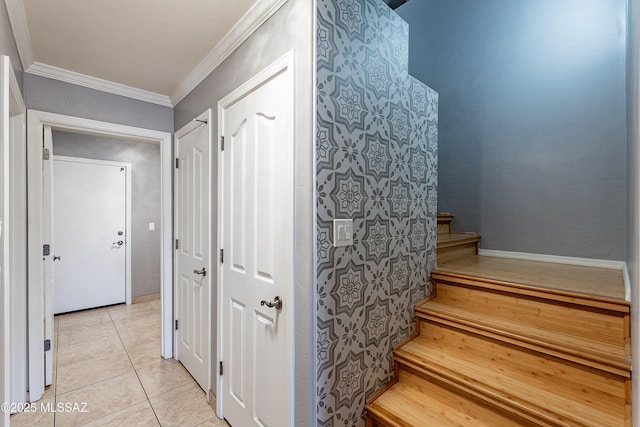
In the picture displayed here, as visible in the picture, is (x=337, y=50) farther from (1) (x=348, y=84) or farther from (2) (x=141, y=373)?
(2) (x=141, y=373)

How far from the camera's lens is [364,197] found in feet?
4.59

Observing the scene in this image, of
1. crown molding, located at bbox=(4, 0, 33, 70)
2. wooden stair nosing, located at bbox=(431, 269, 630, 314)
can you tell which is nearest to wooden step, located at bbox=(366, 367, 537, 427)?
wooden stair nosing, located at bbox=(431, 269, 630, 314)

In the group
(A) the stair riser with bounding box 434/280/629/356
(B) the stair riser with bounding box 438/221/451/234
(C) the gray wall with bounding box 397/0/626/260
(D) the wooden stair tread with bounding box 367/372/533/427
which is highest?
(C) the gray wall with bounding box 397/0/626/260

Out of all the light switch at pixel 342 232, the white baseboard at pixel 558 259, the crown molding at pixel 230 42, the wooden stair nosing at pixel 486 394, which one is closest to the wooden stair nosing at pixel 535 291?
the wooden stair nosing at pixel 486 394

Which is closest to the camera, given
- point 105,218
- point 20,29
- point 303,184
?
point 303,184

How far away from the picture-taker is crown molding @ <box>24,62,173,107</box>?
7.04 feet

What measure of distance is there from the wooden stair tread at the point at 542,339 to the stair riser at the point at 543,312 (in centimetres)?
3

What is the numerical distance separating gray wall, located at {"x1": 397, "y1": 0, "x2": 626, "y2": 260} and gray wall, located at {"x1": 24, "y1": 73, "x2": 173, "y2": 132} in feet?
10.1

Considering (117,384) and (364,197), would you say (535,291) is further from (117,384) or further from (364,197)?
(117,384)

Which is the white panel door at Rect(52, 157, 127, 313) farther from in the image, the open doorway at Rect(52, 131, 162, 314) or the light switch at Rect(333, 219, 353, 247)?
the light switch at Rect(333, 219, 353, 247)

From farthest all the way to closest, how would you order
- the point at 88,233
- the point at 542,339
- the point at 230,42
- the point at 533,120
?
1. the point at 88,233
2. the point at 533,120
3. the point at 230,42
4. the point at 542,339

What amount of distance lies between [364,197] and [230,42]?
4.42 ft

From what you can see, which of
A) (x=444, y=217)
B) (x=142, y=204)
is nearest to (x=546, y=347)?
(x=444, y=217)

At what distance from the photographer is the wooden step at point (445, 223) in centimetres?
297
